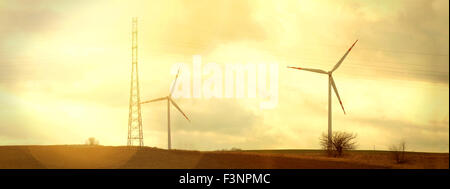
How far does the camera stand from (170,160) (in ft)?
234

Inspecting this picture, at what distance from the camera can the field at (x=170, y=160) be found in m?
68.5

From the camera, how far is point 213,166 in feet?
222

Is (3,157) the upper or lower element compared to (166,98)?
lower

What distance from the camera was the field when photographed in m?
68.5
